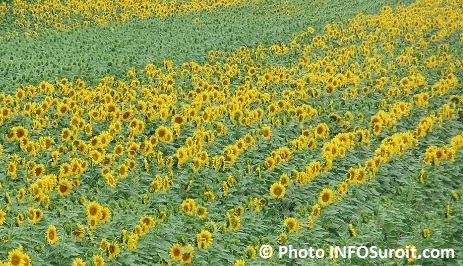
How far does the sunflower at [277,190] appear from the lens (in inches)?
275

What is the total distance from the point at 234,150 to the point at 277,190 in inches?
42.7

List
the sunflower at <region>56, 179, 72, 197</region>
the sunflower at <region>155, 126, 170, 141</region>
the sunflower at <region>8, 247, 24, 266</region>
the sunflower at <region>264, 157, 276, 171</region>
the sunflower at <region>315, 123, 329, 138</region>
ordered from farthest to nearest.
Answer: the sunflower at <region>315, 123, 329, 138</region> < the sunflower at <region>155, 126, 170, 141</region> < the sunflower at <region>264, 157, 276, 171</region> < the sunflower at <region>56, 179, 72, 197</region> < the sunflower at <region>8, 247, 24, 266</region>

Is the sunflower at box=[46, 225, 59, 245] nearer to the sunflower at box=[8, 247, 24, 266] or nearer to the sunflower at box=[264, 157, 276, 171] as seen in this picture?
the sunflower at box=[8, 247, 24, 266]

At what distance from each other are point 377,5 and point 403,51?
832 centimetres

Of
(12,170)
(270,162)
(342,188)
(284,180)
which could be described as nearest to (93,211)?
(12,170)

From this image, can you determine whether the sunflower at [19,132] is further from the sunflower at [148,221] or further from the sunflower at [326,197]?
the sunflower at [326,197]

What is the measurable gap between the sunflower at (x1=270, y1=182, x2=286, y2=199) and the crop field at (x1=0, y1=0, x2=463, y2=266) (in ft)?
0.10

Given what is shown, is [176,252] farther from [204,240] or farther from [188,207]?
[188,207]

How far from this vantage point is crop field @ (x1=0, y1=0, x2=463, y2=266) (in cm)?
582

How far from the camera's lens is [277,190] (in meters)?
7.02

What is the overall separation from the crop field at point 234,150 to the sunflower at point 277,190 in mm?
31

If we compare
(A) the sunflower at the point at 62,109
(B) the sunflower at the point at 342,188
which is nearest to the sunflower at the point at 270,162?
(B) the sunflower at the point at 342,188

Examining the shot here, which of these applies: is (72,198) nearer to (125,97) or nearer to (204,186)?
(204,186)

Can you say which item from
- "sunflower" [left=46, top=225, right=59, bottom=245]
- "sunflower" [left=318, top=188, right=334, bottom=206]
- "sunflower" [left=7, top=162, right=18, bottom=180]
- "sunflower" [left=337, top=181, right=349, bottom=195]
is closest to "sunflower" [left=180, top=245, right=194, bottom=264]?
"sunflower" [left=46, top=225, right=59, bottom=245]
